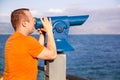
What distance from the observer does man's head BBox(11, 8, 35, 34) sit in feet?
9.14

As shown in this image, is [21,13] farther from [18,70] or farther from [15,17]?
[18,70]

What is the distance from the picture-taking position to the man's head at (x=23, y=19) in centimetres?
279

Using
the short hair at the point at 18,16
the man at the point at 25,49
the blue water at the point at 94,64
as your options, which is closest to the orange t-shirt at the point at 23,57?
the man at the point at 25,49

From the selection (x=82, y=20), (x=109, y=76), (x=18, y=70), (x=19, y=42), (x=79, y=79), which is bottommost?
(x=109, y=76)

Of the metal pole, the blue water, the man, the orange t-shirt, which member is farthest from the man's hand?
the blue water

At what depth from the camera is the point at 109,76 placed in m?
52.9

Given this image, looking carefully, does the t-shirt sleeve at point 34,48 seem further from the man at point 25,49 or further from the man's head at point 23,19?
the man's head at point 23,19

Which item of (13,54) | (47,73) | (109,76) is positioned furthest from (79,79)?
(109,76)

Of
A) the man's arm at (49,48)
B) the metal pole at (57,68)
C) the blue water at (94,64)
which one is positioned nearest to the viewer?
the man's arm at (49,48)

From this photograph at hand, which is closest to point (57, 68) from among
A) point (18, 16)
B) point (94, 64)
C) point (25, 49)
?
point (25, 49)

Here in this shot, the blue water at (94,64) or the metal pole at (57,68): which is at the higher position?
the metal pole at (57,68)

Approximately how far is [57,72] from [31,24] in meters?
0.45

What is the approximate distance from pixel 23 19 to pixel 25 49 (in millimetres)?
242

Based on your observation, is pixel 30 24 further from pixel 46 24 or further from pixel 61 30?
pixel 61 30
